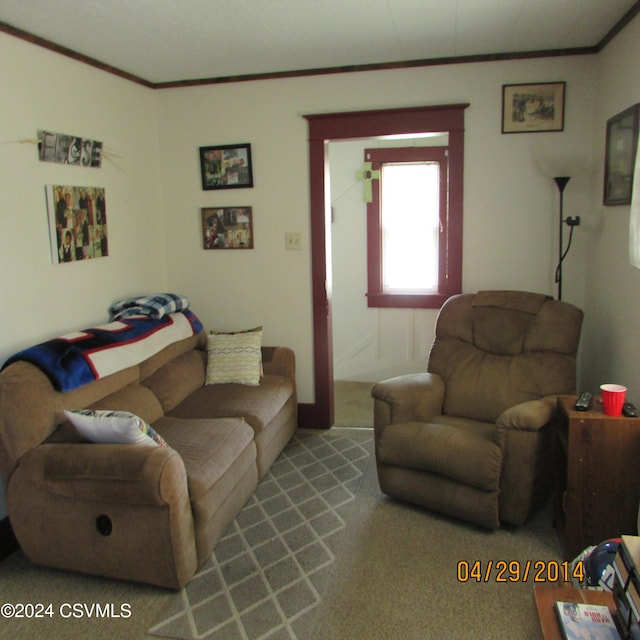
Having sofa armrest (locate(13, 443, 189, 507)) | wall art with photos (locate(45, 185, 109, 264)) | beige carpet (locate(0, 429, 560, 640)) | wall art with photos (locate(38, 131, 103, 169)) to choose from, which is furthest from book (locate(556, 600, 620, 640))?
wall art with photos (locate(38, 131, 103, 169))

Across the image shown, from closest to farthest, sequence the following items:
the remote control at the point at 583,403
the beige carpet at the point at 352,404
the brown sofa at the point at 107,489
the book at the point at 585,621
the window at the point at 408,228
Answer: the book at the point at 585,621, the brown sofa at the point at 107,489, the remote control at the point at 583,403, the beige carpet at the point at 352,404, the window at the point at 408,228

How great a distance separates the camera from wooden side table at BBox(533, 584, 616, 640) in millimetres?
1514

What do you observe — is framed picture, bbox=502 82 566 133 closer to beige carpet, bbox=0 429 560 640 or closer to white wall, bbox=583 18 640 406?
white wall, bbox=583 18 640 406

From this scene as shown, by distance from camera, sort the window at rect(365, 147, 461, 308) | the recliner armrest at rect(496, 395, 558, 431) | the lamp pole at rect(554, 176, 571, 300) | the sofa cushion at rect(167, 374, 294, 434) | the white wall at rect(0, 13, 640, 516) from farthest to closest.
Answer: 1. the window at rect(365, 147, 461, 308)
2. the lamp pole at rect(554, 176, 571, 300)
3. the sofa cushion at rect(167, 374, 294, 434)
4. the white wall at rect(0, 13, 640, 516)
5. the recliner armrest at rect(496, 395, 558, 431)

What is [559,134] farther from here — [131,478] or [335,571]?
[131,478]

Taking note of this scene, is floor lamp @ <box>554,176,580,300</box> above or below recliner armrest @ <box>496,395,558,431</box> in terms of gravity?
above

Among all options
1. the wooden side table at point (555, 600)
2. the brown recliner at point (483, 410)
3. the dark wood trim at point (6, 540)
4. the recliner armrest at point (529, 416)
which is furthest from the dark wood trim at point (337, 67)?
the wooden side table at point (555, 600)

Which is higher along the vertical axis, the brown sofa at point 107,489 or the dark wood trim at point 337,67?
the dark wood trim at point 337,67

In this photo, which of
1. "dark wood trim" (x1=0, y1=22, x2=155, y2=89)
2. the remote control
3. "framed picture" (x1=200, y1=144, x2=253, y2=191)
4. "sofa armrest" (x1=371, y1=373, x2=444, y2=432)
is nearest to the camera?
the remote control

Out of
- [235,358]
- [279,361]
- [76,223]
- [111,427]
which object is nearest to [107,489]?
[111,427]

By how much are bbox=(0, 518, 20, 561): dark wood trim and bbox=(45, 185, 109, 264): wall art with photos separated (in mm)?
1314

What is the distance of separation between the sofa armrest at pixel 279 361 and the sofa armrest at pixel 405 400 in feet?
2.93

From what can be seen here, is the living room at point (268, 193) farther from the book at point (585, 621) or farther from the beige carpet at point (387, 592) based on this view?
the book at point (585, 621)

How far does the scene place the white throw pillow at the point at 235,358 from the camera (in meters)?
3.62
